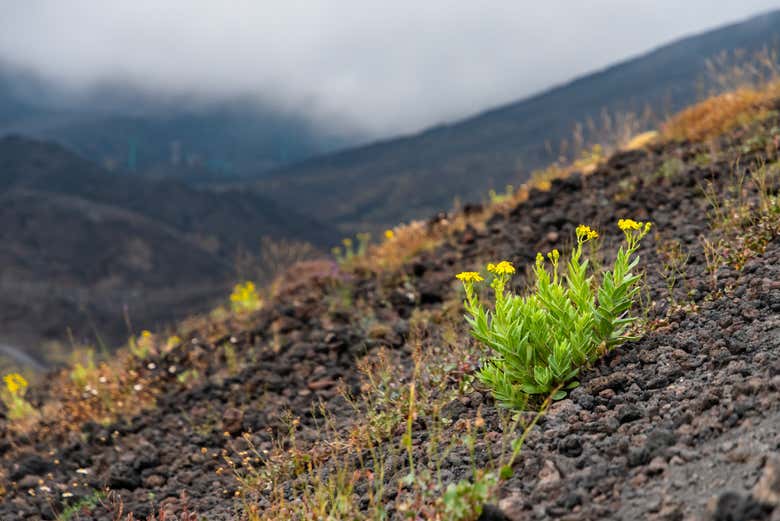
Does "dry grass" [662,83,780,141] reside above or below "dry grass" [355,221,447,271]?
above

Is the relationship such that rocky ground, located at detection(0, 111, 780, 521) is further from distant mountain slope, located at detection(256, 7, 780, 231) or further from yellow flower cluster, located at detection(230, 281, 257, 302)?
distant mountain slope, located at detection(256, 7, 780, 231)

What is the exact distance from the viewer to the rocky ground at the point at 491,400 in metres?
→ 2.75

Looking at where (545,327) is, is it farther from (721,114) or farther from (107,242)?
(107,242)

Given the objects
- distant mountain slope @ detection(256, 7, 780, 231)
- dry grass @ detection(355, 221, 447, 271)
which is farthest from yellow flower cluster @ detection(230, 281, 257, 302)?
distant mountain slope @ detection(256, 7, 780, 231)

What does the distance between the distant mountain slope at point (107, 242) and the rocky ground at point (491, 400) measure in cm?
3208

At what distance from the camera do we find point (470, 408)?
4.02 m

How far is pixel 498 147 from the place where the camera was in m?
168

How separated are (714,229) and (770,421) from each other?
3.26 meters

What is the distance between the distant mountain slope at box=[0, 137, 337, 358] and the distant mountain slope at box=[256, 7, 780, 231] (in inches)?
1126

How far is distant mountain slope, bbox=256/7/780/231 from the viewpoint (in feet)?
466

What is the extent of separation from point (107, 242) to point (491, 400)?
302ft

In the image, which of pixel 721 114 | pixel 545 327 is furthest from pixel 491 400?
pixel 721 114

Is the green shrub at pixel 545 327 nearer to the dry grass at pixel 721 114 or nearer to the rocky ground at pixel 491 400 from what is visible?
the rocky ground at pixel 491 400

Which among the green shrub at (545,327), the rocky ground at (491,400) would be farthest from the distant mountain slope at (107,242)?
the green shrub at (545,327)
